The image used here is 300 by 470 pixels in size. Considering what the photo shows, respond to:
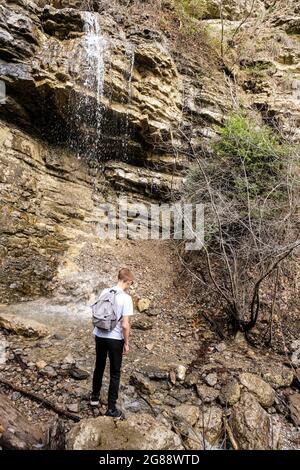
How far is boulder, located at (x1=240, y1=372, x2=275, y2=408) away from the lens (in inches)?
143

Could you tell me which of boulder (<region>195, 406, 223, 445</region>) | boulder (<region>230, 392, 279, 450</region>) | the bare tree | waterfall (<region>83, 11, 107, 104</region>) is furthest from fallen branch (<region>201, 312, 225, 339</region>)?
waterfall (<region>83, 11, 107, 104</region>)

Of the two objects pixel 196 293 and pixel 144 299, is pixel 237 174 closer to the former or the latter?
pixel 196 293

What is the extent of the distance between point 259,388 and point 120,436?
6.53 ft

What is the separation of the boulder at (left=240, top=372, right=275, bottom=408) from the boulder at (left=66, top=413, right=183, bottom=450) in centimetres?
145

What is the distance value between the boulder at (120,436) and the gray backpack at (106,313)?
2.50 ft

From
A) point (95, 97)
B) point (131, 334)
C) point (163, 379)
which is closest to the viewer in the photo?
Answer: point (163, 379)

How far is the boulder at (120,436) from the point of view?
7.88 feet

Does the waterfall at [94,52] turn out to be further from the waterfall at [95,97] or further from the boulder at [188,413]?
the boulder at [188,413]

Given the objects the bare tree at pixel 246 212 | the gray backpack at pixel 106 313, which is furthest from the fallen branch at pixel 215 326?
the gray backpack at pixel 106 313

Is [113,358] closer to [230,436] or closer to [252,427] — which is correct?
[230,436]

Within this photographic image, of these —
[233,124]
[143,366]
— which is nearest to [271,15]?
[233,124]

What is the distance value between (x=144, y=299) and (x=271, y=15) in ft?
33.7

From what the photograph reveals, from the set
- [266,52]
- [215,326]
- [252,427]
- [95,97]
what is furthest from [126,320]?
[266,52]

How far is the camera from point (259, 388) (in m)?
3.72
